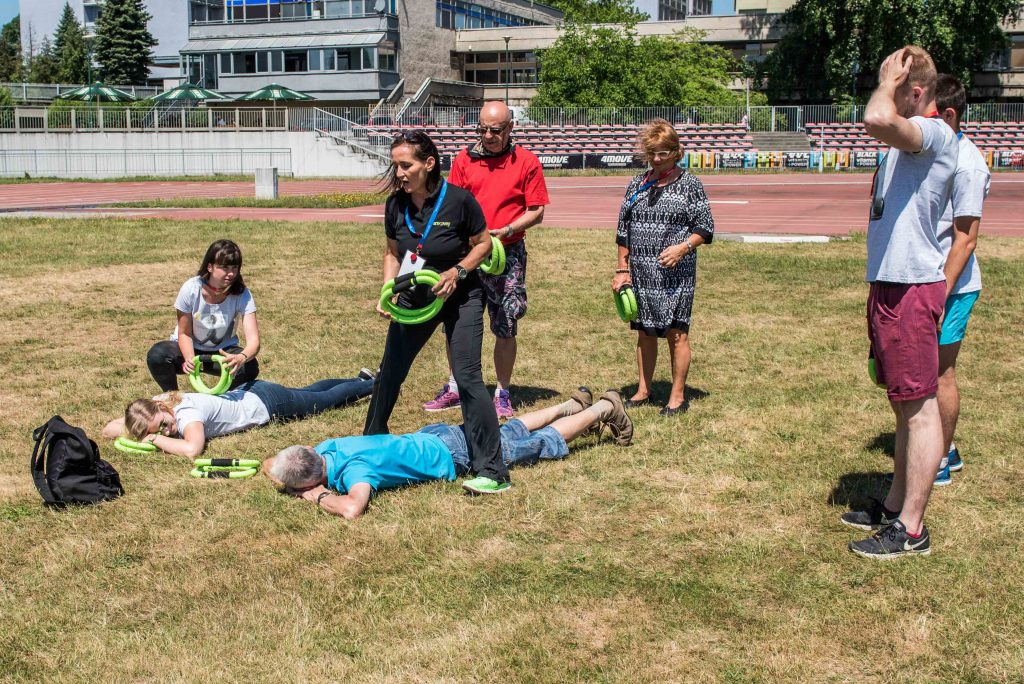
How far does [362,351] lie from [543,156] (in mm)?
36952

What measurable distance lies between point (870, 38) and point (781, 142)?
413 inches

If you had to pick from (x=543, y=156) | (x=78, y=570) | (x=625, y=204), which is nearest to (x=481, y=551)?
(x=78, y=570)

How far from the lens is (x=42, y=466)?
18.5 feet

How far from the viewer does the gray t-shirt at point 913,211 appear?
4383mm

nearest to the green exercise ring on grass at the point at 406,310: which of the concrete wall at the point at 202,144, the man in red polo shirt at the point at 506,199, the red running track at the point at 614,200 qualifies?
the man in red polo shirt at the point at 506,199

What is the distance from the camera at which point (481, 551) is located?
4.85 meters

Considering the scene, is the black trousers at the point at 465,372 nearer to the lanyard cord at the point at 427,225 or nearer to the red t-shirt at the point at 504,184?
the lanyard cord at the point at 427,225

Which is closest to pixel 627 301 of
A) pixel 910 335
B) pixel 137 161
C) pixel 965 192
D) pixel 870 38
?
pixel 965 192

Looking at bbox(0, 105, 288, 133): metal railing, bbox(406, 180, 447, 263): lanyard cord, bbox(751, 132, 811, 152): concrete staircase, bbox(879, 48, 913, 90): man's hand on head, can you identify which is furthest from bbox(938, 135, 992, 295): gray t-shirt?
bbox(0, 105, 288, 133): metal railing

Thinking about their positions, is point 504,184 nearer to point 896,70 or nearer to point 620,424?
point 620,424

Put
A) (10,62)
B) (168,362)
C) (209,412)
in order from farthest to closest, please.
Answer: (10,62), (168,362), (209,412)

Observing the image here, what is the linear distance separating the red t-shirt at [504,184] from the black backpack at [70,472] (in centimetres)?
295

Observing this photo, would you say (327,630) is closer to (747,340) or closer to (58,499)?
(58,499)

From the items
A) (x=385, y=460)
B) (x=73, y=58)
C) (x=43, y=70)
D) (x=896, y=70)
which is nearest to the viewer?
(x=896, y=70)
